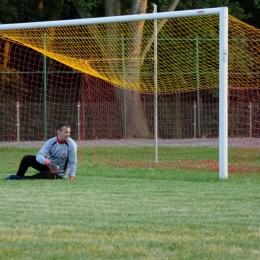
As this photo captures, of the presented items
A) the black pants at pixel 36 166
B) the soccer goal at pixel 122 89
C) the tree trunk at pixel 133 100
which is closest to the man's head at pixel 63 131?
the black pants at pixel 36 166

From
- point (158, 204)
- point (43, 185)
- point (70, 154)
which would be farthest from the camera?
point (70, 154)

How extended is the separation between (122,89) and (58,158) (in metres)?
9.83

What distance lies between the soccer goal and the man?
525cm

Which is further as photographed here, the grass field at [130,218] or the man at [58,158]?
the man at [58,158]

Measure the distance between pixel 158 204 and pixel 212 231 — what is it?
226 centimetres

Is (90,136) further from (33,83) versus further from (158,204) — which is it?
(158,204)

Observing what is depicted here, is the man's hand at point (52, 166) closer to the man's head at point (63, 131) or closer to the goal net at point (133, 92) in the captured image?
the man's head at point (63, 131)

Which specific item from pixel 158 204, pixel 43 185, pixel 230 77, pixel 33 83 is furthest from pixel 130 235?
pixel 33 83

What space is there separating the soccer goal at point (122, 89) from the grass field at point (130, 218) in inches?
269

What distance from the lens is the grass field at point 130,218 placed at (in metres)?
6.49

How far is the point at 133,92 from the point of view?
75.9ft

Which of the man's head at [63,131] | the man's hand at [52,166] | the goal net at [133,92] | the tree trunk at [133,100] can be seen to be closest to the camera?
the man's hand at [52,166]

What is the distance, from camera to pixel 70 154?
13125 mm

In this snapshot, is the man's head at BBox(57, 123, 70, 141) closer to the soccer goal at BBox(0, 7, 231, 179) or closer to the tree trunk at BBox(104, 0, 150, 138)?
the soccer goal at BBox(0, 7, 231, 179)
